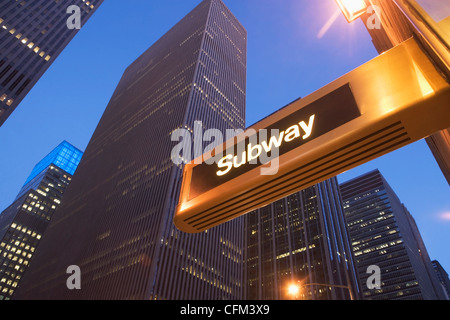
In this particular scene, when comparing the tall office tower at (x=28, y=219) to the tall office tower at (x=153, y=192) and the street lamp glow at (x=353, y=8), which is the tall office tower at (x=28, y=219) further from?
the street lamp glow at (x=353, y=8)

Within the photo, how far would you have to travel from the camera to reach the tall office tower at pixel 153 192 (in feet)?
202

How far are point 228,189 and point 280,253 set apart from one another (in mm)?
112320

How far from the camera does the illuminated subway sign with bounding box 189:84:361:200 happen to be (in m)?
2.68

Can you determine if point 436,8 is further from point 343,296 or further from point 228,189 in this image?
point 343,296

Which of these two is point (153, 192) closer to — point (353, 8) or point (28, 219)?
point (353, 8)

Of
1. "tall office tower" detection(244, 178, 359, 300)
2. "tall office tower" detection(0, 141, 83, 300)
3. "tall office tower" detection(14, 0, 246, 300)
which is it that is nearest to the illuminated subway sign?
"tall office tower" detection(14, 0, 246, 300)

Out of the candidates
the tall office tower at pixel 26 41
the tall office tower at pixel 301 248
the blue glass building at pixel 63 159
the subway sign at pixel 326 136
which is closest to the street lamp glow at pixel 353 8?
the subway sign at pixel 326 136

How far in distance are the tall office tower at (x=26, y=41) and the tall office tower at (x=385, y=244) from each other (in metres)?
140

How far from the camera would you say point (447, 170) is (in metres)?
4.69

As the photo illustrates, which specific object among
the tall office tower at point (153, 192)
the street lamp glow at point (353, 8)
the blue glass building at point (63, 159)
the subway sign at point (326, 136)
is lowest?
the subway sign at point (326, 136)

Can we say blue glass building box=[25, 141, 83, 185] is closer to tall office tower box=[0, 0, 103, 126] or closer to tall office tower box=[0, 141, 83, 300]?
tall office tower box=[0, 141, 83, 300]

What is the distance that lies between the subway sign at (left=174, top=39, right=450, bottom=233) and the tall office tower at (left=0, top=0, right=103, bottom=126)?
235 feet

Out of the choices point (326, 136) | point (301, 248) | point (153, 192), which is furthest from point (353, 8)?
point (301, 248)
